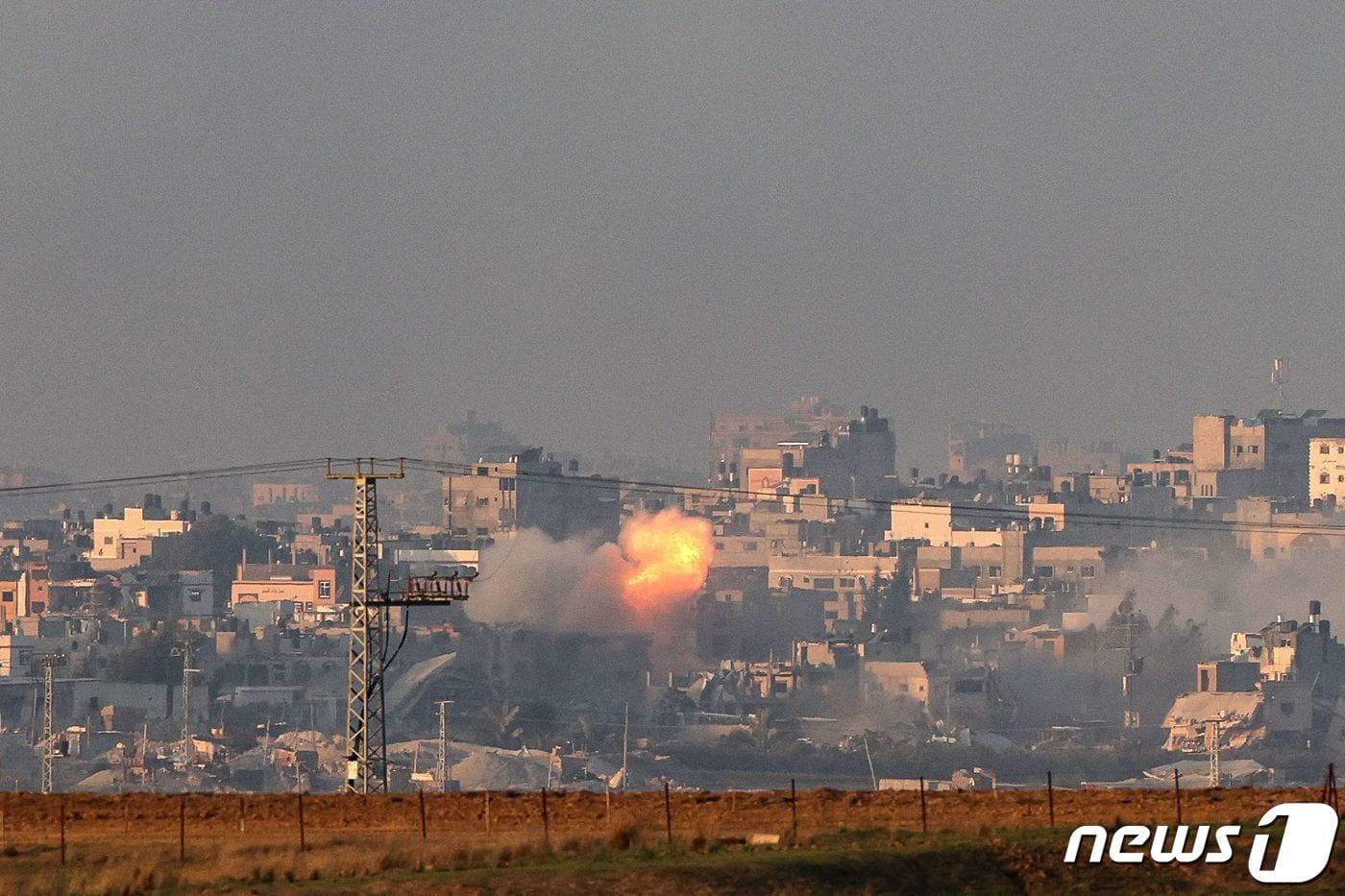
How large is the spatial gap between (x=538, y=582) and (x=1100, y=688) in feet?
110

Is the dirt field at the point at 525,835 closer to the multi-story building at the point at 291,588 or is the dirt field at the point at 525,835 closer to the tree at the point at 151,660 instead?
the tree at the point at 151,660

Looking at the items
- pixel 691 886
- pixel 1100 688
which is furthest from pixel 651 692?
pixel 691 886

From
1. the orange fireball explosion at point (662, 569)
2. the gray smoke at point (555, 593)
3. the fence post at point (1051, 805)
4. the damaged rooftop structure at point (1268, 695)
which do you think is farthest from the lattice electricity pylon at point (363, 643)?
the orange fireball explosion at point (662, 569)

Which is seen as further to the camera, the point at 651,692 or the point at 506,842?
the point at 651,692

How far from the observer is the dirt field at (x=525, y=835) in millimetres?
27438

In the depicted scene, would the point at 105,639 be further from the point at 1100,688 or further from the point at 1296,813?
the point at 1296,813

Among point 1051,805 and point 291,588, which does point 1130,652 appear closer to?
point 291,588

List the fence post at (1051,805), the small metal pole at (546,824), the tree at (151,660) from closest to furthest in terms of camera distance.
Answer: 1. the small metal pole at (546,824)
2. the fence post at (1051,805)
3. the tree at (151,660)

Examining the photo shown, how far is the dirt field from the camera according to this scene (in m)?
27.4

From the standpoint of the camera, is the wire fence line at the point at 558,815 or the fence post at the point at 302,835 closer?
the fence post at the point at 302,835

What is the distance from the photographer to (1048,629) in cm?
17688

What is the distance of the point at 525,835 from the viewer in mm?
31422

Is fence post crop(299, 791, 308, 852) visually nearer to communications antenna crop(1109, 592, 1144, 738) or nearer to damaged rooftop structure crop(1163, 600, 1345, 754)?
damaged rooftop structure crop(1163, 600, 1345, 754)

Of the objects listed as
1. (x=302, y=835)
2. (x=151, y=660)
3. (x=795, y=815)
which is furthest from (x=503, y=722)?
(x=302, y=835)
